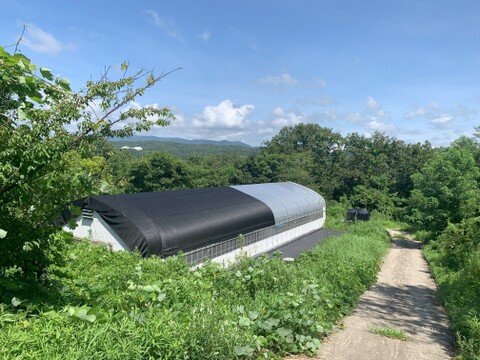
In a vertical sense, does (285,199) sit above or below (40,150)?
below

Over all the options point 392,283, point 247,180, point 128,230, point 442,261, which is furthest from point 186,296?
point 247,180

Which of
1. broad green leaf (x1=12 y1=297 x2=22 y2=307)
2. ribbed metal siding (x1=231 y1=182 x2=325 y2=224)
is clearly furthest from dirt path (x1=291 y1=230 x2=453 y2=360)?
ribbed metal siding (x1=231 y1=182 x2=325 y2=224)

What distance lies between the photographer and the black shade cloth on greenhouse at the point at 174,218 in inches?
544

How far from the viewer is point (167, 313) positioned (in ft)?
14.9

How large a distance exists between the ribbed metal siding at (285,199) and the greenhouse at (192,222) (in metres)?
0.10

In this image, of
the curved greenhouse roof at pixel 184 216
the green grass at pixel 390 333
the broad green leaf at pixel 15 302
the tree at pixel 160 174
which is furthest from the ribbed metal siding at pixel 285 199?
the broad green leaf at pixel 15 302

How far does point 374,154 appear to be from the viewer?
49875mm

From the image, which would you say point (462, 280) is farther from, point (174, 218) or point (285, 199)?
point (285, 199)

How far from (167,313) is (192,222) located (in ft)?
36.7

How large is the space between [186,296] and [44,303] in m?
2.56

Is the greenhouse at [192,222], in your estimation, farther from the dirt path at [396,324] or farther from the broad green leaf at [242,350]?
the broad green leaf at [242,350]

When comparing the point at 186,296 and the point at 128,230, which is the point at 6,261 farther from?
the point at 128,230

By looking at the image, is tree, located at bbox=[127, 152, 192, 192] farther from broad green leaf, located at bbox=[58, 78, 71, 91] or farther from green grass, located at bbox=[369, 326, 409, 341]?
broad green leaf, located at bbox=[58, 78, 71, 91]

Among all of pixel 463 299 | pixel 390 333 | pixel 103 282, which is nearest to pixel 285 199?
pixel 463 299
